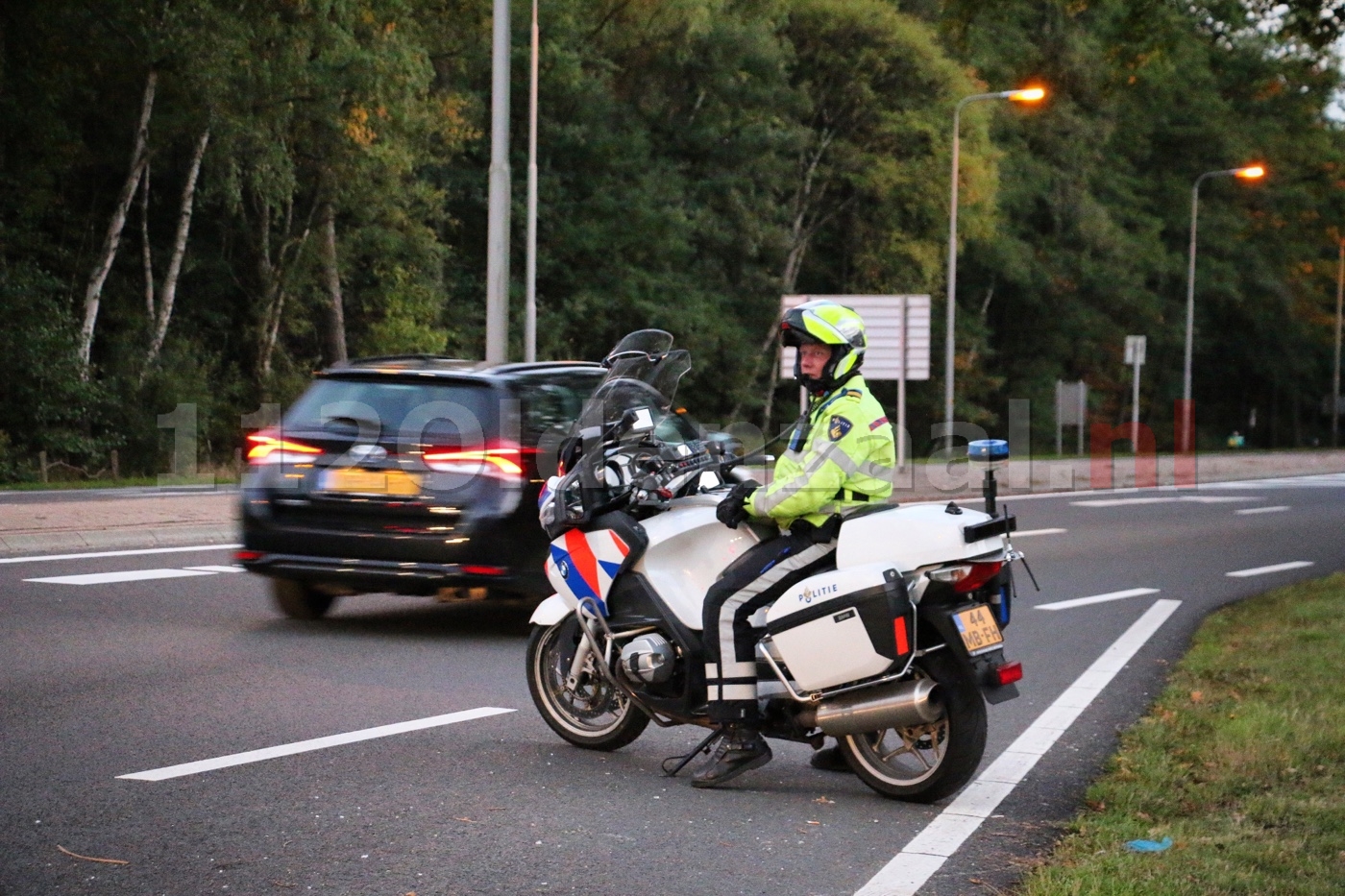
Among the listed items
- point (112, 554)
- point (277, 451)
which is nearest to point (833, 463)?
point (277, 451)

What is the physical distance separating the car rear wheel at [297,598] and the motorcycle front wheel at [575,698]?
3.83m

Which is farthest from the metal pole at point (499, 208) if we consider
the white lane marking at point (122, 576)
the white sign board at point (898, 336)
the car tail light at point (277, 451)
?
the car tail light at point (277, 451)

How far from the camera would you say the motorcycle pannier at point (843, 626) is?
19.2 feet

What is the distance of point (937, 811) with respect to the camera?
599 cm

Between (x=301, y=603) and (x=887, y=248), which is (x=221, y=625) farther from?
(x=887, y=248)

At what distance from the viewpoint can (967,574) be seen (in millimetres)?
5895

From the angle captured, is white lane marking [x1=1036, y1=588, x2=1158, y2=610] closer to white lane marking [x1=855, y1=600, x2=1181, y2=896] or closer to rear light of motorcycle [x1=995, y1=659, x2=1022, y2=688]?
white lane marking [x1=855, y1=600, x2=1181, y2=896]

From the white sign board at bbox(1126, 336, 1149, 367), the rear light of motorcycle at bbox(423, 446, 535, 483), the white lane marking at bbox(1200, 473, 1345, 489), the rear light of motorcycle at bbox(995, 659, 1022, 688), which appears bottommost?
the white lane marking at bbox(1200, 473, 1345, 489)

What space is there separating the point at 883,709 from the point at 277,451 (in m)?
5.09

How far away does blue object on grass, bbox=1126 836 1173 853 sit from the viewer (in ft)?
17.3

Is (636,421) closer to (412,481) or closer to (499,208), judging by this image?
(412,481)

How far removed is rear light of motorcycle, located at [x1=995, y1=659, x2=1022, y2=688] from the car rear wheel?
5.63m

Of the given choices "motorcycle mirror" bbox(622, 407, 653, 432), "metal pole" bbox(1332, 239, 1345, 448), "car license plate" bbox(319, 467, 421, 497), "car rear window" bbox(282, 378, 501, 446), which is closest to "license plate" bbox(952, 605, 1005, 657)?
"motorcycle mirror" bbox(622, 407, 653, 432)

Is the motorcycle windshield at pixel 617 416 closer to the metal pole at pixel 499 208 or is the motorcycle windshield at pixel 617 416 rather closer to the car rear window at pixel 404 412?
the car rear window at pixel 404 412
